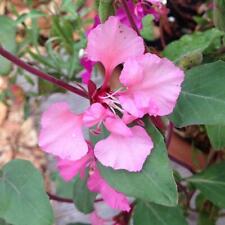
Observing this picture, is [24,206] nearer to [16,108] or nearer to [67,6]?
[67,6]

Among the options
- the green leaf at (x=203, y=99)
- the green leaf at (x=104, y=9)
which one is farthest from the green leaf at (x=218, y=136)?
the green leaf at (x=104, y=9)

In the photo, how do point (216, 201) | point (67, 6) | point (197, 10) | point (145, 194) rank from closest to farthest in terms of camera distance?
point (145, 194)
point (216, 201)
point (67, 6)
point (197, 10)

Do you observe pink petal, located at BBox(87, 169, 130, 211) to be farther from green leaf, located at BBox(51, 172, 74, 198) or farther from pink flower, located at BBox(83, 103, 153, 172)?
green leaf, located at BBox(51, 172, 74, 198)

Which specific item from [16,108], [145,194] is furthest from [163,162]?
[16,108]

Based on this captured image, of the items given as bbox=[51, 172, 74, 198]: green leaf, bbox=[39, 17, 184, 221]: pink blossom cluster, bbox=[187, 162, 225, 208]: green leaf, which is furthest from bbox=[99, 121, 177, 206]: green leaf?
bbox=[51, 172, 74, 198]: green leaf

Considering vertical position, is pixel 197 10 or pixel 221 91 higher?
pixel 221 91

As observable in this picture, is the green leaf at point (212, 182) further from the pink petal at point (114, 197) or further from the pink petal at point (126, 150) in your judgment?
the pink petal at point (126, 150)

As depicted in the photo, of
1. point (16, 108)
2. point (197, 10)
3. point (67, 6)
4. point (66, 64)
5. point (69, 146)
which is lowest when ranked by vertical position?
point (16, 108)

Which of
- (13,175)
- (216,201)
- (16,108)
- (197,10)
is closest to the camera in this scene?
(13,175)
